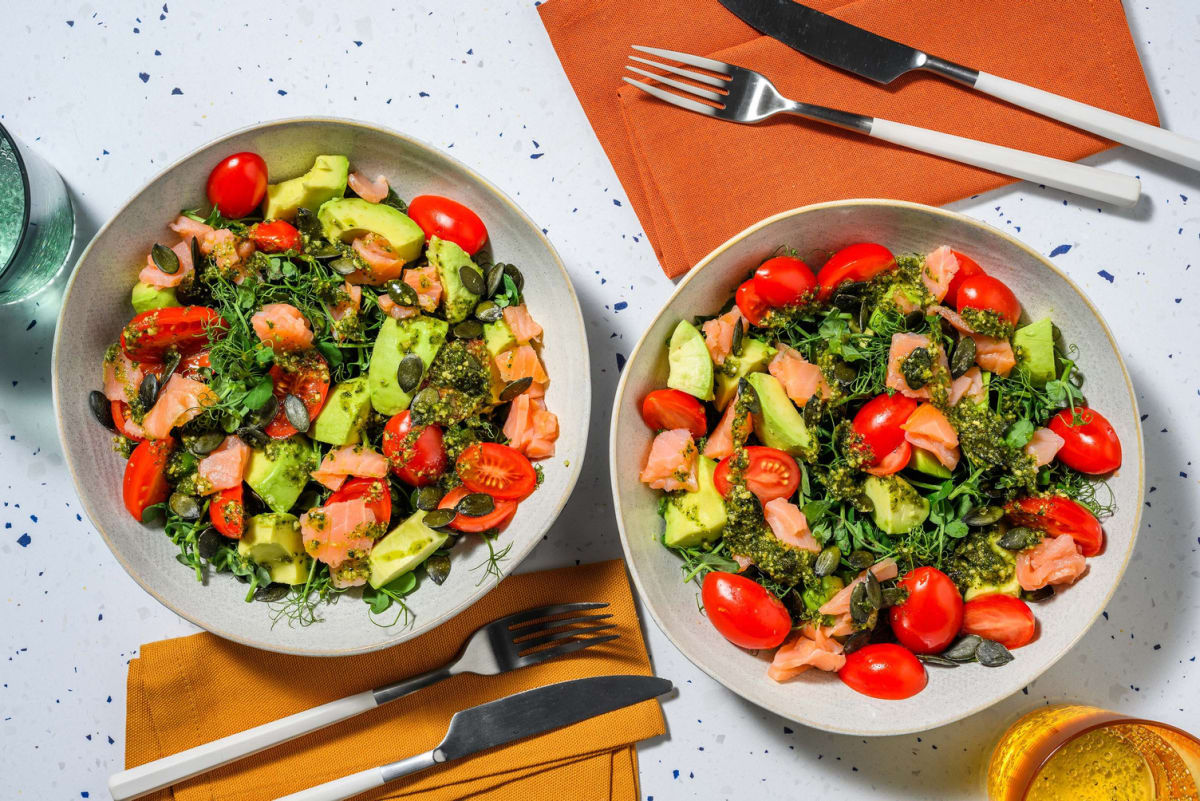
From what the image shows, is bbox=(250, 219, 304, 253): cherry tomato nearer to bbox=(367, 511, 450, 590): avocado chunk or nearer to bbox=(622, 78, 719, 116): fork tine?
bbox=(367, 511, 450, 590): avocado chunk

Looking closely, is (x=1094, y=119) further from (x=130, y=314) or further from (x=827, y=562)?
(x=130, y=314)

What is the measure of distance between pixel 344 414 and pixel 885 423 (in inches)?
43.7

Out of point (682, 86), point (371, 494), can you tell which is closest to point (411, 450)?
point (371, 494)

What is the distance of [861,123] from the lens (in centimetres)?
197

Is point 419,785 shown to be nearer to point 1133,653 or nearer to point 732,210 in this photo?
point 732,210

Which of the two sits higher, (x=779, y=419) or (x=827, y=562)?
(x=779, y=419)

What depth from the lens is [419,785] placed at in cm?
199

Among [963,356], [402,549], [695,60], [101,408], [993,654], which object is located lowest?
[993,654]

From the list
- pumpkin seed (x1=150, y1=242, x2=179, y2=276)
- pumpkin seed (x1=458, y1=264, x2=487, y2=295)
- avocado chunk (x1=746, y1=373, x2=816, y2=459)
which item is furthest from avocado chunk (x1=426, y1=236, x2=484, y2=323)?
avocado chunk (x1=746, y1=373, x2=816, y2=459)

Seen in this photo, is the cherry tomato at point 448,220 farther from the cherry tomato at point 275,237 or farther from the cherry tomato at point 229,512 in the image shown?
the cherry tomato at point 229,512

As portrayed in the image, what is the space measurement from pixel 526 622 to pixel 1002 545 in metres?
1.09

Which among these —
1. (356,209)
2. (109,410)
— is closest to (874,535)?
(356,209)

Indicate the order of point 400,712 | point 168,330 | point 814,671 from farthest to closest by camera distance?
point 400,712 → point 814,671 → point 168,330

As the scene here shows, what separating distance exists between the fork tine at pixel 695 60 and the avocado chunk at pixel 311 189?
2.58 feet
